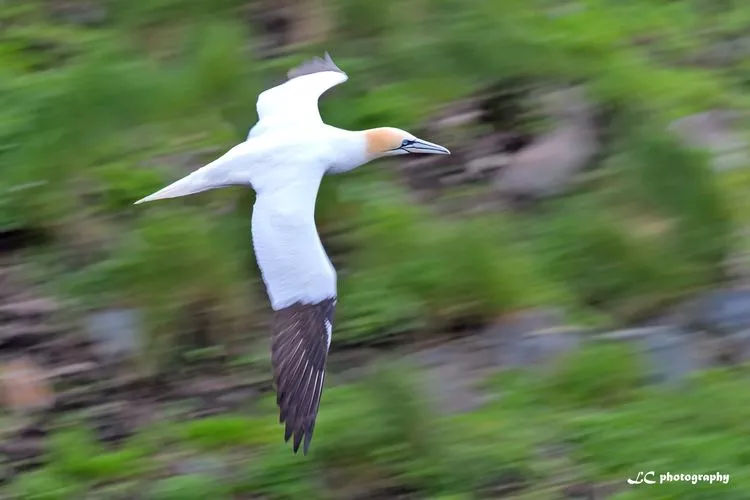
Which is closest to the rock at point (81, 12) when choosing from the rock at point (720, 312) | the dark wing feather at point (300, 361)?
the dark wing feather at point (300, 361)

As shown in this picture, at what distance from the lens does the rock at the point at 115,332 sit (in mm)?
6973

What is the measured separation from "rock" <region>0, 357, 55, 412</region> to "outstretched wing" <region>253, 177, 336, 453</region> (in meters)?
Answer: 1.12

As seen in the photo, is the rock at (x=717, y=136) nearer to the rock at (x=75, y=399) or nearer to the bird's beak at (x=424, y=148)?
the bird's beak at (x=424, y=148)

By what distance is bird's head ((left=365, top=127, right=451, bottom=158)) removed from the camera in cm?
700

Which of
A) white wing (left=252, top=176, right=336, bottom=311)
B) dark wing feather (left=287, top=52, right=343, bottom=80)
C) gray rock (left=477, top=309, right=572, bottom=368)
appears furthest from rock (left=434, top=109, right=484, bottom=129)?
white wing (left=252, top=176, right=336, bottom=311)

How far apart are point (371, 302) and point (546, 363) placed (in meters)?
0.80

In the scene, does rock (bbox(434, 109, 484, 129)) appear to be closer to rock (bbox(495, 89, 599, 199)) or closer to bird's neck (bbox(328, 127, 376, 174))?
rock (bbox(495, 89, 599, 199))

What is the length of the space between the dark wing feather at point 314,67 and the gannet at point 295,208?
1.34 feet

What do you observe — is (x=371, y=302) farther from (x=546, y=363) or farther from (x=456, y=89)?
(x=456, y=89)

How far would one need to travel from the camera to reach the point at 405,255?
23.3 feet

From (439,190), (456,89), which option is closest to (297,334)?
(439,190)

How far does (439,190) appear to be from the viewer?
7.71 m

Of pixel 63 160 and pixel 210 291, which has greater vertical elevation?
pixel 63 160

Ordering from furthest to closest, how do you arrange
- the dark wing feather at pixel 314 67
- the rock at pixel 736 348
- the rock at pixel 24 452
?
the dark wing feather at pixel 314 67 → the rock at pixel 736 348 → the rock at pixel 24 452
